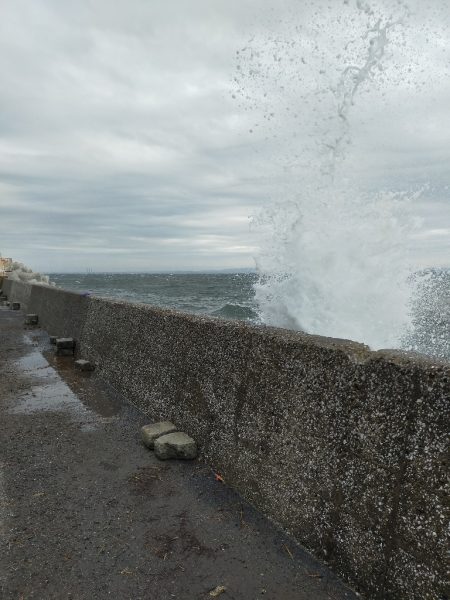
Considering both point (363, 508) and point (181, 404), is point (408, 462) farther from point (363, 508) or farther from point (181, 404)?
point (181, 404)

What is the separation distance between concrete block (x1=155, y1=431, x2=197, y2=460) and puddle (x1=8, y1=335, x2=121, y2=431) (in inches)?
38.1

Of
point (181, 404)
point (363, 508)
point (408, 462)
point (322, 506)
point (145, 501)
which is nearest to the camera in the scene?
point (408, 462)

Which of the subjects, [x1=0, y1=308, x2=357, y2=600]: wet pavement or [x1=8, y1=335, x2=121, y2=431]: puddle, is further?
[x1=8, y1=335, x2=121, y2=431]: puddle

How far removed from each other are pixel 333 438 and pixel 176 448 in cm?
148

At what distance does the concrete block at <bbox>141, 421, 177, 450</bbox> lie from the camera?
343 cm

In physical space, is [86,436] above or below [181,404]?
below

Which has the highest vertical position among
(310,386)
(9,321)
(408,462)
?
(310,386)

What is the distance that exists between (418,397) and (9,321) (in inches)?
446

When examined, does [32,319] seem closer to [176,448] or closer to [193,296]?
[176,448]

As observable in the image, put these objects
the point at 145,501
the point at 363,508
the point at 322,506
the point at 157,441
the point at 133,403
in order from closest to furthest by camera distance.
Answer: the point at 363,508 < the point at 322,506 < the point at 145,501 < the point at 157,441 < the point at 133,403

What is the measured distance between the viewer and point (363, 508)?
197 cm

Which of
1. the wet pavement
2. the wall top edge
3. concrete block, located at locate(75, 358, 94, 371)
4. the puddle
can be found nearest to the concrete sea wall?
the wall top edge

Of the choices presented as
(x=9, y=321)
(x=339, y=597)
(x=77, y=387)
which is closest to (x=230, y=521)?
(x=339, y=597)

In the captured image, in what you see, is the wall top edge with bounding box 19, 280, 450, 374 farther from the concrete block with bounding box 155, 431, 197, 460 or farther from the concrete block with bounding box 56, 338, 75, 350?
the concrete block with bounding box 56, 338, 75, 350
